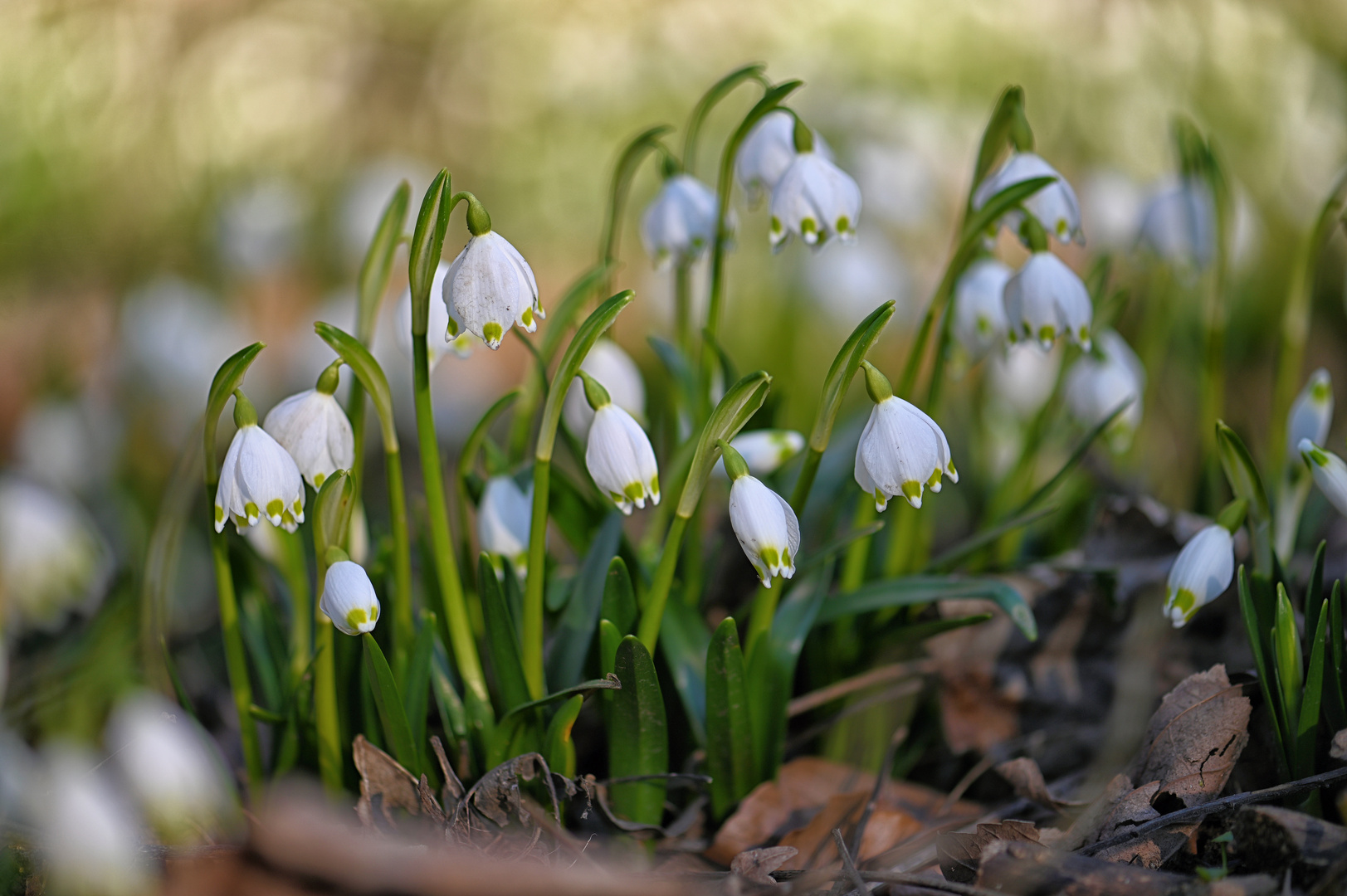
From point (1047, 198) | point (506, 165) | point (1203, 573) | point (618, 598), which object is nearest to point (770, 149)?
point (1047, 198)

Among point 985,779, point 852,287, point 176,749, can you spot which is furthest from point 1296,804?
point 852,287

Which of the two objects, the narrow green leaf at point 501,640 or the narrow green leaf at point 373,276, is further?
the narrow green leaf at point 373,276

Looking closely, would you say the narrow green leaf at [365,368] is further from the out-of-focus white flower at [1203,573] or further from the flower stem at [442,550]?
the out-of-focus white flower at [1203,573]

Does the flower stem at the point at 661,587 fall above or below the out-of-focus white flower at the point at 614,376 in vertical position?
below

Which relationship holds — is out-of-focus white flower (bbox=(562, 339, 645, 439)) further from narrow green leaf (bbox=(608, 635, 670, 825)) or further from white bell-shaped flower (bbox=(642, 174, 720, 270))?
narrow green leaf (bbox=(608, 635, 670, 825))

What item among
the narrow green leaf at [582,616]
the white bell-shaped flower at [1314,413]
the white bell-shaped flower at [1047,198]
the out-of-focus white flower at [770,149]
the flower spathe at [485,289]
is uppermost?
the out-of-focus white flower at [770,149]

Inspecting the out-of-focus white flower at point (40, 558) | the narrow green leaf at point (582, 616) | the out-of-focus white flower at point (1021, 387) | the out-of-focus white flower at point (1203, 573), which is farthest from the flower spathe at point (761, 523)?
the out-of-focus white flower at point (1021, 387)

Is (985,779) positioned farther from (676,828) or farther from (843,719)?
(676,828)

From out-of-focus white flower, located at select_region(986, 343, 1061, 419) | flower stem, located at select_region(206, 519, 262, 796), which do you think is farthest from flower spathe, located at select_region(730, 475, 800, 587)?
out-of-focus white flower, located at select_region(986, 343, 1061, 419)

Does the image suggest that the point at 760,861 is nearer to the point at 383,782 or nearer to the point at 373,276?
the point at 383,782
